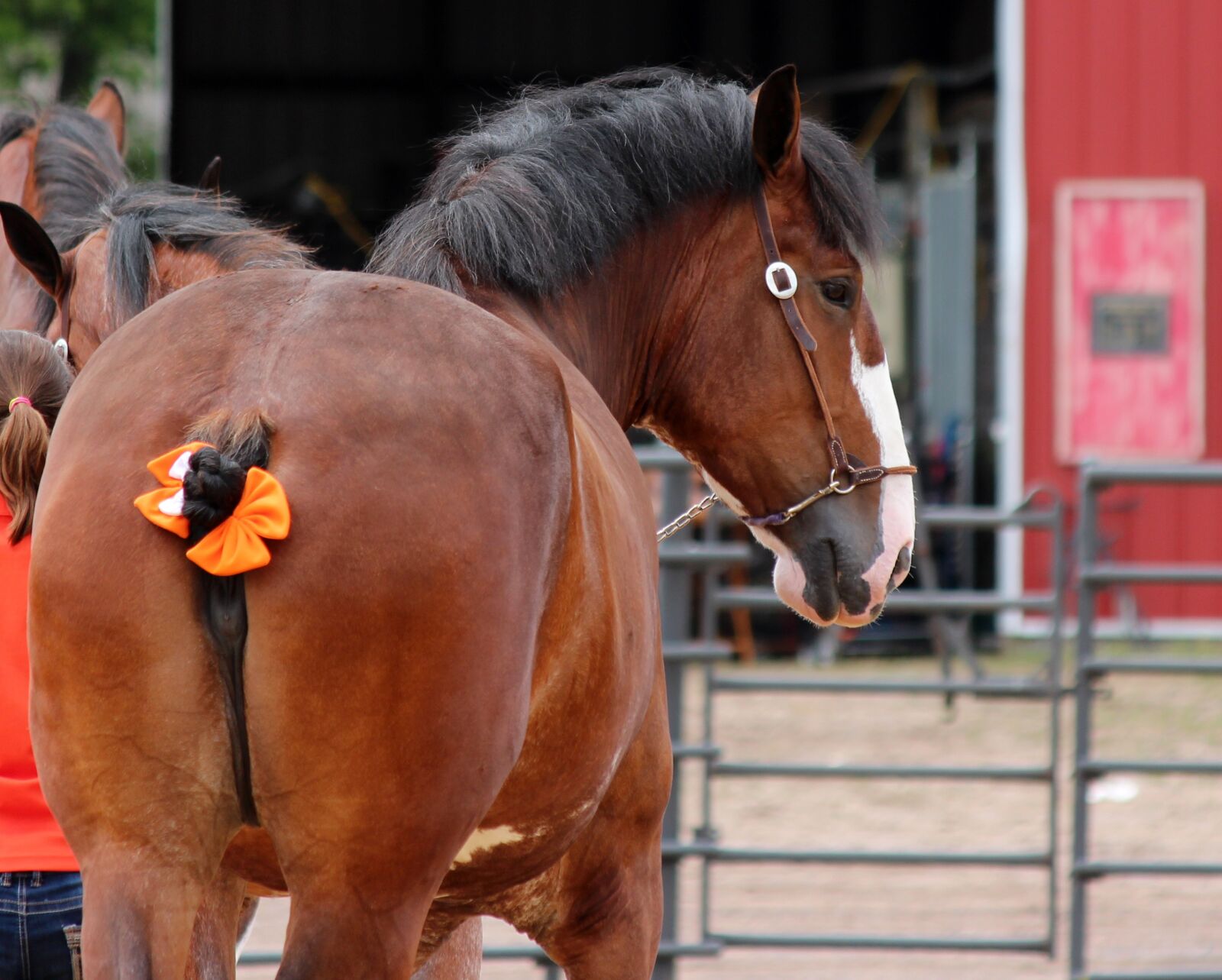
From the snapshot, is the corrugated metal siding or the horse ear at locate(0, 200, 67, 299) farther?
the corrugated metal siding

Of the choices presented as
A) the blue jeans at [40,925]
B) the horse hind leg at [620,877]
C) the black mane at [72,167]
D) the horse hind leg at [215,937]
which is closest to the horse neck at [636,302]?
the horse hind leg at [620,877]

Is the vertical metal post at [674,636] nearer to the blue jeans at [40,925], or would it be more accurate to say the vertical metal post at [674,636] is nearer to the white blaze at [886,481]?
the white blaze at [886,481]

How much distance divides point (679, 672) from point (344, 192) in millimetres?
14091

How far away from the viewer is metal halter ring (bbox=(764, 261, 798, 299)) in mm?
2467

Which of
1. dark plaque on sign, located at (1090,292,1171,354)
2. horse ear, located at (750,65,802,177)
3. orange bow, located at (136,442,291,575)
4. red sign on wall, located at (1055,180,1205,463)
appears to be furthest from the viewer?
dark plaque on sign, located at (1090,292,1171,354)

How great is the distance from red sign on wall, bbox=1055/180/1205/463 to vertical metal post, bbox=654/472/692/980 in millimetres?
7247

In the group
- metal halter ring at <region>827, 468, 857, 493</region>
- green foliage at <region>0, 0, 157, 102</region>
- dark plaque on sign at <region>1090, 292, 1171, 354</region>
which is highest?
green foliage at <region>0, 0, 157, 102</region>

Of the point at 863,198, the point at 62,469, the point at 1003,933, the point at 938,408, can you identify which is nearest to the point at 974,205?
the point at 938,408

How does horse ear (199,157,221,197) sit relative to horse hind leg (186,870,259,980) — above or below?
above

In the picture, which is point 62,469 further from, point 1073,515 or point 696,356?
point 1073,515

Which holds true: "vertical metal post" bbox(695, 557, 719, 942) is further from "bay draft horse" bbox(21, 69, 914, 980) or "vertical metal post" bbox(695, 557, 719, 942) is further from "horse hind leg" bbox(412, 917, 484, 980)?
"bay draft horse" bbox(21, 69, 914, 980)

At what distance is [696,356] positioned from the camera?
8.47 feet

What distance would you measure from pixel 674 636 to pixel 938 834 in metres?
2.43

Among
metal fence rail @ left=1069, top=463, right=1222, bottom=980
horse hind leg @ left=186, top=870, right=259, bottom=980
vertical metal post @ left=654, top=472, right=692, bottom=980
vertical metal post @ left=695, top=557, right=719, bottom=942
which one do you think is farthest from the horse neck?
metal fence rail @ left=1069, top=463, right=1222, bottom=980
